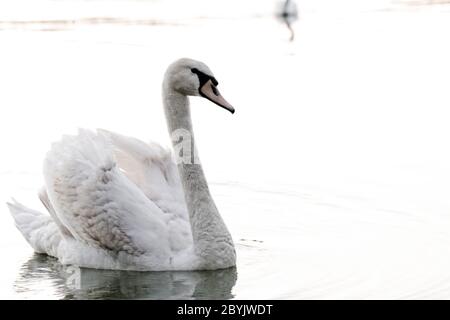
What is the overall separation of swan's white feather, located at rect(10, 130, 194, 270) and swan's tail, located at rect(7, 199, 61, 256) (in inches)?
0.4

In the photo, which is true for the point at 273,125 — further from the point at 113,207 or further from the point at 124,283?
the point at 124,283

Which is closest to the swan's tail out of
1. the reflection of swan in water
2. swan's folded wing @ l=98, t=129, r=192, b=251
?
the reflection of swan in water

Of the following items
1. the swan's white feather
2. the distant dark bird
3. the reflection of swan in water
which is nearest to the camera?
the reflection of swan in water

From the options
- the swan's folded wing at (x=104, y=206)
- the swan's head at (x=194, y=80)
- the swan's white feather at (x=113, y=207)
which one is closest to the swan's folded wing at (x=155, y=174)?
the swan's white feather at (x=113, y=207)

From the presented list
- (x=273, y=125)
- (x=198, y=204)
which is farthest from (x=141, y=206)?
(x=273, y=125)

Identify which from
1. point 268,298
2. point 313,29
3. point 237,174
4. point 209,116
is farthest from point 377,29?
point 268,298

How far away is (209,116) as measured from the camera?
1402cm

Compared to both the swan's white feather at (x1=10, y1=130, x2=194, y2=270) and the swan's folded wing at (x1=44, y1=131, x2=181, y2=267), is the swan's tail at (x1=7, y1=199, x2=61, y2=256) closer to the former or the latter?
the swan's white feather at (x1=10, y1=130, x2=194, y2=270)

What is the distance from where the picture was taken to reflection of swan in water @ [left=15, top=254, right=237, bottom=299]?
9352 mm

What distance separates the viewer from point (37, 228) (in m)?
10.6

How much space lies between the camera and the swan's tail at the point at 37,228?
34.3 feet

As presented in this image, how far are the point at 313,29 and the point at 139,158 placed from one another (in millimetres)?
7818

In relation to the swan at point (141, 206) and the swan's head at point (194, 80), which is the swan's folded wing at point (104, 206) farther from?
the swan's head at point (194, 80)
